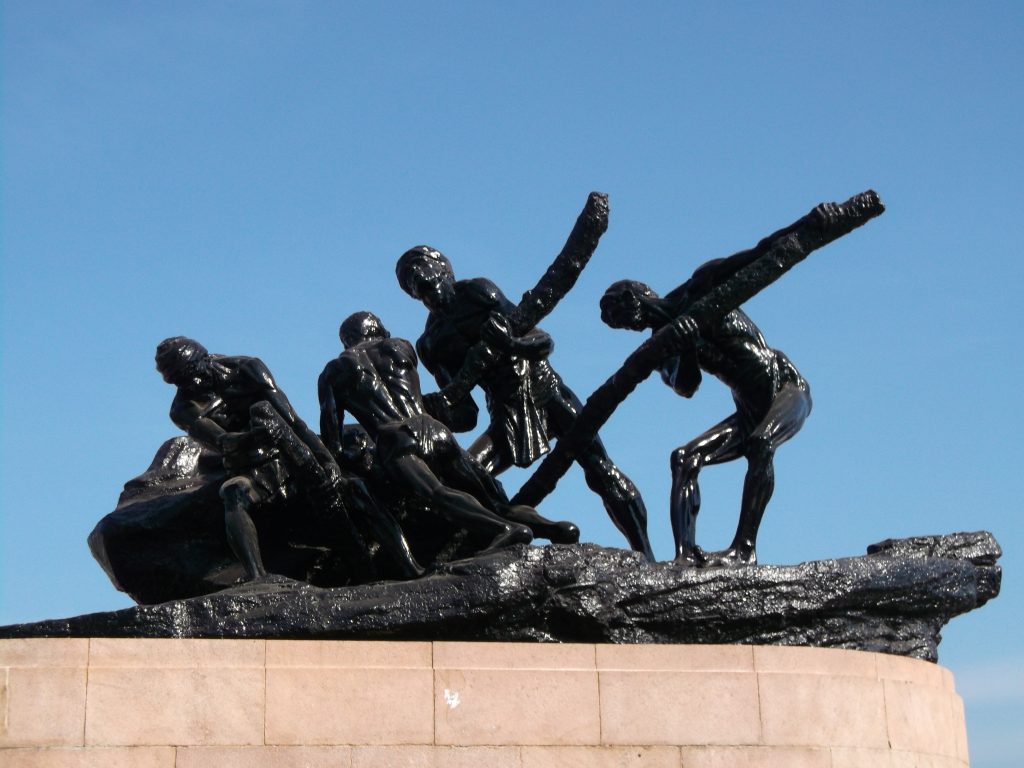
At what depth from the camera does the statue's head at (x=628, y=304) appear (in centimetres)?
1195

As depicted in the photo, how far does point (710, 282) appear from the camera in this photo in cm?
1178

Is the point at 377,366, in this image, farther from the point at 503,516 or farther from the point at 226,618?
the point at 226,618

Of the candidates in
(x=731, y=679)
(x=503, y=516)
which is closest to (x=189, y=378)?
(x=503, y=516)

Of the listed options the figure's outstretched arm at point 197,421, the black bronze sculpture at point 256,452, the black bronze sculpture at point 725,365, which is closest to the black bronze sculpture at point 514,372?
the black bronze sculpture at point 725,365

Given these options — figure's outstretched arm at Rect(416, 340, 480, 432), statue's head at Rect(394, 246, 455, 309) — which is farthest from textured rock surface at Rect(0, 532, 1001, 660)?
statue's head at Rect(394, 246, 455, 309)

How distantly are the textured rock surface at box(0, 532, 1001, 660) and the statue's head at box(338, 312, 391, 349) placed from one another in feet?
8.65

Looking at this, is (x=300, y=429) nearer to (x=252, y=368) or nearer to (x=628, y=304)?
(x=252, y=368)

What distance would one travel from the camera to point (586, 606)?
32.2ft

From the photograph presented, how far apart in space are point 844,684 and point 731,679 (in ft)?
2.47

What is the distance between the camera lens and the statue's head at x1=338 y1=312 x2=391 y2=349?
1223 centimetres

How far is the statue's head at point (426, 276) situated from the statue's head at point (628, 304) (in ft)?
3.98

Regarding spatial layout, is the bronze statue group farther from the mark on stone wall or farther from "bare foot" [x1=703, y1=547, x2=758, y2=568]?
the mark on stone wall

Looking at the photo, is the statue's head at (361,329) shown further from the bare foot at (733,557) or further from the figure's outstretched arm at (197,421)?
the bare foot at (733,557)

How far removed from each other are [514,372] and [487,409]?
1.38ft
